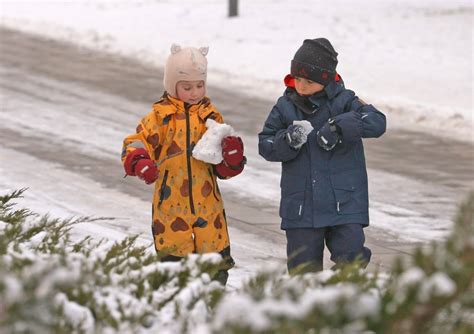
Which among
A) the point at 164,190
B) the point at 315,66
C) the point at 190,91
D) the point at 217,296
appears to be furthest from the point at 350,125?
the point at 217,296

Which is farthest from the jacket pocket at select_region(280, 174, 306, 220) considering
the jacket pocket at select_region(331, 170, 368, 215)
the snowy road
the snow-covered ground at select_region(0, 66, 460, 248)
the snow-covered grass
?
the snow-covered ground at select_region(0, 66, 460, 248)

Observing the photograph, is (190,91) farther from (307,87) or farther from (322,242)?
(322,242)

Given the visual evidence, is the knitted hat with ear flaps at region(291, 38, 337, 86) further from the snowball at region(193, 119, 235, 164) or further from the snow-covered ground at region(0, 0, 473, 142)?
the snow-covered ground at region(0, 0, 473, 142)

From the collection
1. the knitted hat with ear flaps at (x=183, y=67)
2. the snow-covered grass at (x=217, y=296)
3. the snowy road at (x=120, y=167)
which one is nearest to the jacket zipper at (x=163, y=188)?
the knitted hat with ear flaps at (x=183, y=67)

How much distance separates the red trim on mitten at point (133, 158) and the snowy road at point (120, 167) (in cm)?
142

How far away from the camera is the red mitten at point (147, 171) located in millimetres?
5695

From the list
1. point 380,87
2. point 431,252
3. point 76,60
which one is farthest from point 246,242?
point 76,60

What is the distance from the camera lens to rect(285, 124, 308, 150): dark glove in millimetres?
5766

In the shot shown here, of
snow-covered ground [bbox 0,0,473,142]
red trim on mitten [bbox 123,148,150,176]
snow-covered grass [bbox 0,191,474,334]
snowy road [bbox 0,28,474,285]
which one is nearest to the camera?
snow-covered grass [bbox 0,191,474,334]

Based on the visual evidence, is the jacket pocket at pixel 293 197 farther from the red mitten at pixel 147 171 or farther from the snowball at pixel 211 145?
the red mitten at pixel 147 171

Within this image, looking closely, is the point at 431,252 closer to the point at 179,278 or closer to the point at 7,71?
the point at 179,278

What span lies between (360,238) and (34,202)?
12.9 feet

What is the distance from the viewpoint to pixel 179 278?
13.5ft

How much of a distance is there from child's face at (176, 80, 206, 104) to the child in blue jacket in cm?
37
